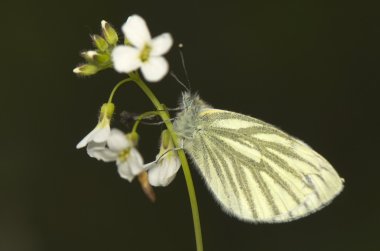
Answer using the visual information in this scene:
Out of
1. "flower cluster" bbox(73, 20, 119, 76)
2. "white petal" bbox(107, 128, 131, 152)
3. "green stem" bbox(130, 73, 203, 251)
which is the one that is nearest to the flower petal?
"green stem" bbox(130, 73, 203, 251)

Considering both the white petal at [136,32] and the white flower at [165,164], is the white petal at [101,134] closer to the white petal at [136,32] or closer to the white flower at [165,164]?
the white flower at [165,164]

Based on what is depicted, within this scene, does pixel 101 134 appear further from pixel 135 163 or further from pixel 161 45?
pixel 161 45

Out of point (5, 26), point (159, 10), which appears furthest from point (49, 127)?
point (159, 10)

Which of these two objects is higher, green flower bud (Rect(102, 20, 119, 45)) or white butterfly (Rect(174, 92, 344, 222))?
green flower bud (Rect(102, 20, 119, 45))

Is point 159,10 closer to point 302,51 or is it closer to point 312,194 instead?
point 302,51

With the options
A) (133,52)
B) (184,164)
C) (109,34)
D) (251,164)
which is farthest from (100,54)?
(251,164)

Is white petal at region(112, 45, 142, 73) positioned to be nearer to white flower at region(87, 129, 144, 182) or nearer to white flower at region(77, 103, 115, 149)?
white flower at region(87, 129, 144, 182)

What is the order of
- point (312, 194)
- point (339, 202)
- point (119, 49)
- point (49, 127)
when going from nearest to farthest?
point (119, 49), point (312, 194), point (339, 202), point (49, 127)
